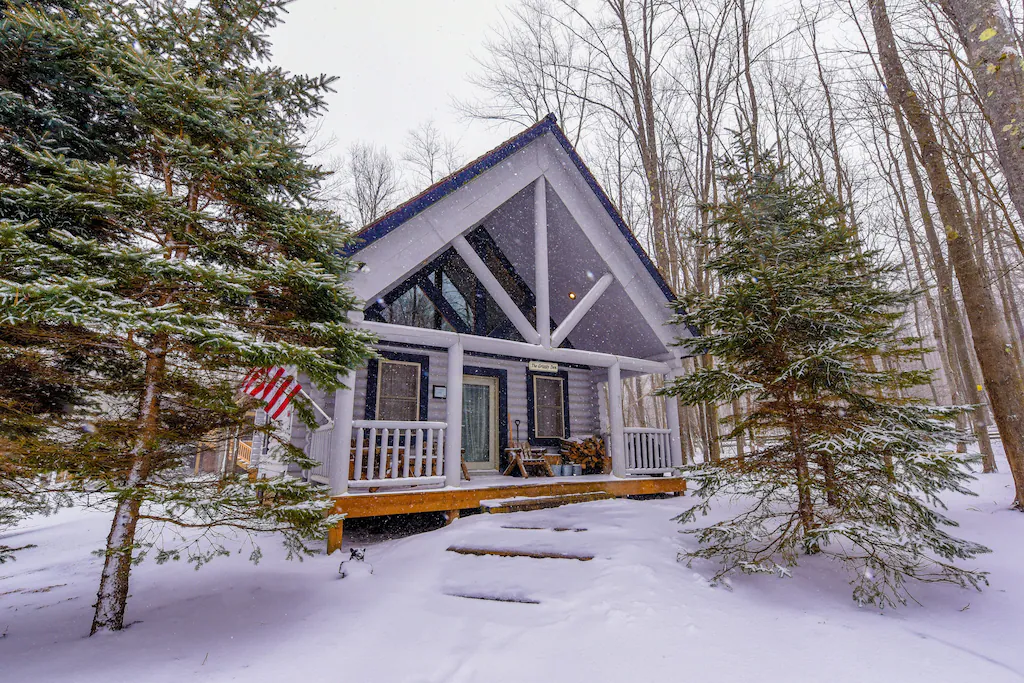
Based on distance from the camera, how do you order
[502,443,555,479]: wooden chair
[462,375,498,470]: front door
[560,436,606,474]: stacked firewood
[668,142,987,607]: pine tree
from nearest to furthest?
1. [668,142,987,607]: pine tree
2. [502,443,555,479]: wooden chair
3. [462,375,498,470]: front door
4. [560,436,606,474]: stacked firewood

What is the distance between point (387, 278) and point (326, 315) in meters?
2.09

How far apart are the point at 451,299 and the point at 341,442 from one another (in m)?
4.40

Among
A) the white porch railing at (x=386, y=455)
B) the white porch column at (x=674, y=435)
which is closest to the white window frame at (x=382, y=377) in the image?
the white porch railing at (x=386, y=455)

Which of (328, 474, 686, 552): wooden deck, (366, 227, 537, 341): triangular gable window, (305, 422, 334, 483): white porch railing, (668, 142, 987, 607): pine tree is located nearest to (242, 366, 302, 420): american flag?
(328, 474, 686, 552): wooden deck

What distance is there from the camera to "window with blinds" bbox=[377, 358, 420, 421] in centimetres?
905

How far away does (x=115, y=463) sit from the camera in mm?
3680

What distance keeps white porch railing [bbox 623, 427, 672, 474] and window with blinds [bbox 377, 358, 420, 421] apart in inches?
166

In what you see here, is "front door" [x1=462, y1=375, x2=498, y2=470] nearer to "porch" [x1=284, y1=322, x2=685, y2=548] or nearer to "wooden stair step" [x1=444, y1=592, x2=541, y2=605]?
"porch" [x1=284, y1=322, x2=685, y2=548]

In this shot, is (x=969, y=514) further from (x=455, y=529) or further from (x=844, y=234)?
(x=455, y=529)

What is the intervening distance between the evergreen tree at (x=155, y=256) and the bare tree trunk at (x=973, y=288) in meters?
7.86

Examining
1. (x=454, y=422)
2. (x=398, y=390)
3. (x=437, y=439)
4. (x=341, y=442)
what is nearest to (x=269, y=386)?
(x=341, y=442)

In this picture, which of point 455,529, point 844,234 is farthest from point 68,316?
point 844,234

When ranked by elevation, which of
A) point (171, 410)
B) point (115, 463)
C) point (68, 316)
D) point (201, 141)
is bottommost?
point (115, 463)

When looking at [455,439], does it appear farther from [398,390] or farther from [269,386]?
[269,386]
